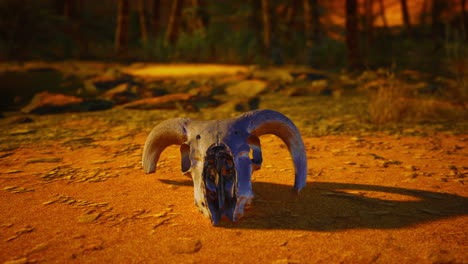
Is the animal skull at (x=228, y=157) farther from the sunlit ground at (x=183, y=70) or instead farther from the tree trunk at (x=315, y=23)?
the tree trunk at (x=315, y=23)

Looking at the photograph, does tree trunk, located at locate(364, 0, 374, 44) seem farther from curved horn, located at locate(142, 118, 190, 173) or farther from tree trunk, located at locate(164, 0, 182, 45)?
curved horn, located at locate(142, 118, 190, 173)

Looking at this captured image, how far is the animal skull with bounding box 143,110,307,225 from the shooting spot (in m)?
2.66

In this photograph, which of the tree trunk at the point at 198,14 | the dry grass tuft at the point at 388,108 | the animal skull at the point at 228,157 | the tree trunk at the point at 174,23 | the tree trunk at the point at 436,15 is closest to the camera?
the animal skull at the point at 228,157

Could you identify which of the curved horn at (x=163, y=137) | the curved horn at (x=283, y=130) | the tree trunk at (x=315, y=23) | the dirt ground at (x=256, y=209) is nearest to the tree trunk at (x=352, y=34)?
the tree trunk at (x=315, y=23)

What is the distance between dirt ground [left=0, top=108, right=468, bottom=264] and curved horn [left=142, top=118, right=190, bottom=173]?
0.79ft

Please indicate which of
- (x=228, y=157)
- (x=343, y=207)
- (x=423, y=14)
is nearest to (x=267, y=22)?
(x=343, y=207)

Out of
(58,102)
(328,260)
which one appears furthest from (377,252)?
(58,102)

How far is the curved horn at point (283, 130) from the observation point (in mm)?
2994

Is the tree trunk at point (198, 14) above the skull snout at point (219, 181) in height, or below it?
above

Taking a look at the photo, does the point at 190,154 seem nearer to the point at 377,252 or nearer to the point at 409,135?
→ the point at 377,252

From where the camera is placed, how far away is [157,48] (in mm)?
14055

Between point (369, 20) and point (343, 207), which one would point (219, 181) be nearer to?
point (343, 207)

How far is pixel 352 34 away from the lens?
432 inches

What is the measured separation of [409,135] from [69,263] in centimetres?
462
